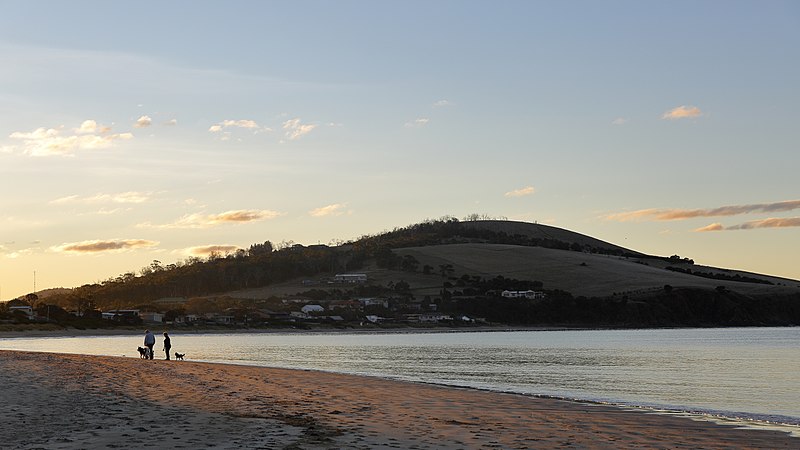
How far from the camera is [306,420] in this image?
2020cm

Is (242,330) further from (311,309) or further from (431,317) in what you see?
(431,317)

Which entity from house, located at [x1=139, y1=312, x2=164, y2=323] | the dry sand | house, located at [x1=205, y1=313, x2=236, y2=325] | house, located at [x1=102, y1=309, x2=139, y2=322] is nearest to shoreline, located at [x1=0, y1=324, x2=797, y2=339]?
house, located at [x1=102, y1=309, x2=139, y2=322]

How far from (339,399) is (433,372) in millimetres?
23760

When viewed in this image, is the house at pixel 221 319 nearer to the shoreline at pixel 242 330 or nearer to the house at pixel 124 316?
the shoreline at pixel 242 330

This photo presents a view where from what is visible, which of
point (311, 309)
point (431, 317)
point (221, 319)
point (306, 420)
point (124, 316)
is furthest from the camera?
point (431, 317)

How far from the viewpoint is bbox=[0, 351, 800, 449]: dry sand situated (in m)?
16.8

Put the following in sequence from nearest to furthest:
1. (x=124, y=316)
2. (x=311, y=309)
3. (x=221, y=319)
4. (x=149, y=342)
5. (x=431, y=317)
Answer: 1. (x=149, y=342)
2. (x=124, y=316)
3. (x=221, y=319)
4. (x=311, y=309)
5. (x=431, y=317)

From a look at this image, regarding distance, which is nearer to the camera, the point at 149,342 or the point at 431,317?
the point at 149,342

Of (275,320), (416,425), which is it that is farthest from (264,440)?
(275,320)

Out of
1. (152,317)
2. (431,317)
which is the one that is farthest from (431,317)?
(152,317)

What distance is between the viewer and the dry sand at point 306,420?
55.2 feet

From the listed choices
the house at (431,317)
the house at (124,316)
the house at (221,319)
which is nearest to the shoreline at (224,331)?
the house at (124,316)

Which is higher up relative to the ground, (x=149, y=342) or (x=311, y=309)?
(x=311, y=309)

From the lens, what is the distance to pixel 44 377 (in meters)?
31.7
